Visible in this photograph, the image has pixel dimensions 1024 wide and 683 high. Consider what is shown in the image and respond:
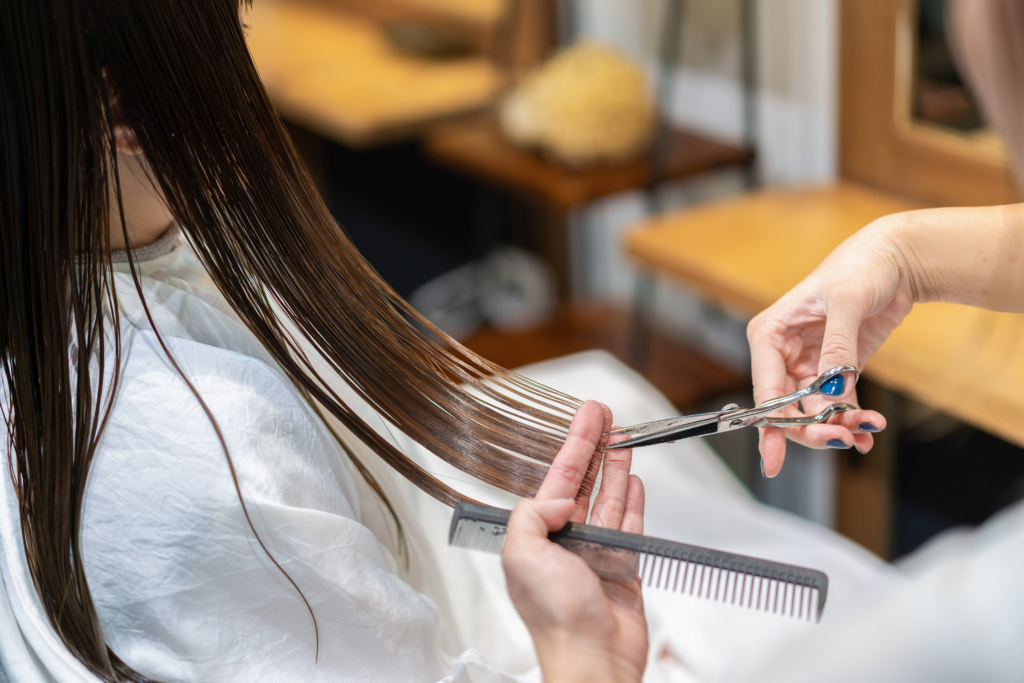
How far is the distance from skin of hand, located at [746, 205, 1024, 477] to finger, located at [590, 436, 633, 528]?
0.33 feet

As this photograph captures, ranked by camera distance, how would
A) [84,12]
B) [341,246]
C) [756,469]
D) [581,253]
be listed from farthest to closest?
[581,253], [756,469], [341,246], [84,12]

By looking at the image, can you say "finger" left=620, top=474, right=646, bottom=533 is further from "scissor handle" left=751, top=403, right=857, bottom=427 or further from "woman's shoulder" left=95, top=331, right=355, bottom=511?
A: "woman's shoulder" left=95, top=331, right=355, bottom=511

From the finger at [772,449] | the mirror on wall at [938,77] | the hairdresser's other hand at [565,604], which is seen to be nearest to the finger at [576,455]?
the hairdresser's other hand at [565,604]

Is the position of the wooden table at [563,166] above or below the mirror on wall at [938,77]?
below

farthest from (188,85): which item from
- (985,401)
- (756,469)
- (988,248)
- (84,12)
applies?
(756,469)

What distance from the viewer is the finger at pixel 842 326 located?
60 centimetres

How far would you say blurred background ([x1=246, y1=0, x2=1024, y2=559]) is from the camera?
46.8 inches

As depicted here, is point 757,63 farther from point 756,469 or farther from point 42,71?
point 42,71

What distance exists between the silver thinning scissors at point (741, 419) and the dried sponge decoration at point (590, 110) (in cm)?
101

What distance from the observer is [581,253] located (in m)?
2.23

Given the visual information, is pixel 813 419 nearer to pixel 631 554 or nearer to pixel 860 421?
pixel 860 421

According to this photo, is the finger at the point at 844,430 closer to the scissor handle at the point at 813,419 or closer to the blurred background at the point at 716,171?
the scissor handle at the point at 813,419

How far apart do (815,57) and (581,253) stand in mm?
921

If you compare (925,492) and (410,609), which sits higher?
(410,609)
